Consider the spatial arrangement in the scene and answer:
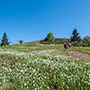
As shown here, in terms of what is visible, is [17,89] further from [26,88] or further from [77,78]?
[77,78]

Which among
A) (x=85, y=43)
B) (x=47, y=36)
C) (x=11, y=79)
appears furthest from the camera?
(x=47, y=36)

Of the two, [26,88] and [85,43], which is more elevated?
[85,43]

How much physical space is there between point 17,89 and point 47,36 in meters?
87.3

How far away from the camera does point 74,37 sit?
67375mm

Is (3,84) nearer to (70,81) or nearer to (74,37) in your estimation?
(70,81)

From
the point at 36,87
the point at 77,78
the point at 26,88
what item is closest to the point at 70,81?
the point at 77,78

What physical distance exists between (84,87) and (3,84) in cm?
451

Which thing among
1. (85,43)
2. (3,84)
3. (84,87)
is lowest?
(84,87)

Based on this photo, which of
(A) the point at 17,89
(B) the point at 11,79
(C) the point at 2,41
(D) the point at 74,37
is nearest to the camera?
(A) the point at 17,89

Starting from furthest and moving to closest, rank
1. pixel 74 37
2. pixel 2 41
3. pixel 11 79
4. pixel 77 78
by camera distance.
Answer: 1. pixel 2 41
2. pixel 74 37
3. pixel 77 78
4. pixel 11 79

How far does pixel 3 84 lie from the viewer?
511 centimetres

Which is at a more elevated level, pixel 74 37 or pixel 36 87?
pixel 74 37

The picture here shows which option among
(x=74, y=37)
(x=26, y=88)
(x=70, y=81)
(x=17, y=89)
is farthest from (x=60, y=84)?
(x=74, y=37)

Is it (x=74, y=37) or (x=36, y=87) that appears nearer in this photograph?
(x=36, y=87)
